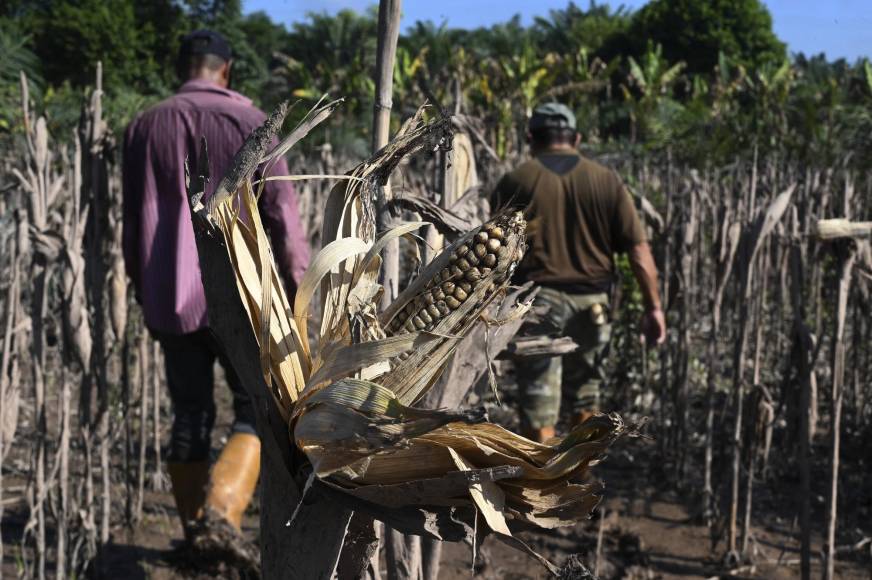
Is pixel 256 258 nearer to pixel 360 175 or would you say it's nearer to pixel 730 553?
pixel 360 175

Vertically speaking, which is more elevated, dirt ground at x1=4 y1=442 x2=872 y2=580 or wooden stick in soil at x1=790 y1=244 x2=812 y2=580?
wooden stick in soil at x1=790 y1=244 x2=812 y2=580

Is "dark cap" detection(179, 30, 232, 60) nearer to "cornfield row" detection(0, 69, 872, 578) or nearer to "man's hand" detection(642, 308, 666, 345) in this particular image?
"cornfield row" detection(0, 69, 872, 578)

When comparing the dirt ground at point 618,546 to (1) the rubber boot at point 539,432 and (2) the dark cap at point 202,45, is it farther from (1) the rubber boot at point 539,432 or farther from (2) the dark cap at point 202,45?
(2) the dark cap at point 202,45

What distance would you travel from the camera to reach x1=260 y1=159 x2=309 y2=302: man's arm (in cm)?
278

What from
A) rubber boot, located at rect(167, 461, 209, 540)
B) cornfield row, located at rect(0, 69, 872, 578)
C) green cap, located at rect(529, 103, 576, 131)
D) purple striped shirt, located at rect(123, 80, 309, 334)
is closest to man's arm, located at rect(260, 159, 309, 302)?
purple striped shirt, located at rect(123, 80, 309, 334)

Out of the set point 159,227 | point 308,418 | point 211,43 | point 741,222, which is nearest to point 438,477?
point 308,418

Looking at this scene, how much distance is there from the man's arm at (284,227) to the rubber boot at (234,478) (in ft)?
1.85

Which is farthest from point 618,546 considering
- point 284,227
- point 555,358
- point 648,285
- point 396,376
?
point 396,376

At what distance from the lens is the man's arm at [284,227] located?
2777mm

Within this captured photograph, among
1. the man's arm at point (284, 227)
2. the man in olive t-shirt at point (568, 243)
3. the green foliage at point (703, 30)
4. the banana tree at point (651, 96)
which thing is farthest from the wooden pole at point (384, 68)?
the green foliage at point (703, 30)

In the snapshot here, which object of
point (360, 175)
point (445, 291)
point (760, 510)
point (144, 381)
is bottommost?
point (760, 510)

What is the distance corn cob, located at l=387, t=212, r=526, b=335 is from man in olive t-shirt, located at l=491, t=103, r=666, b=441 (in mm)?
2506

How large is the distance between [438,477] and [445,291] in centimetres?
28

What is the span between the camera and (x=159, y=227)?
2.88 metres
